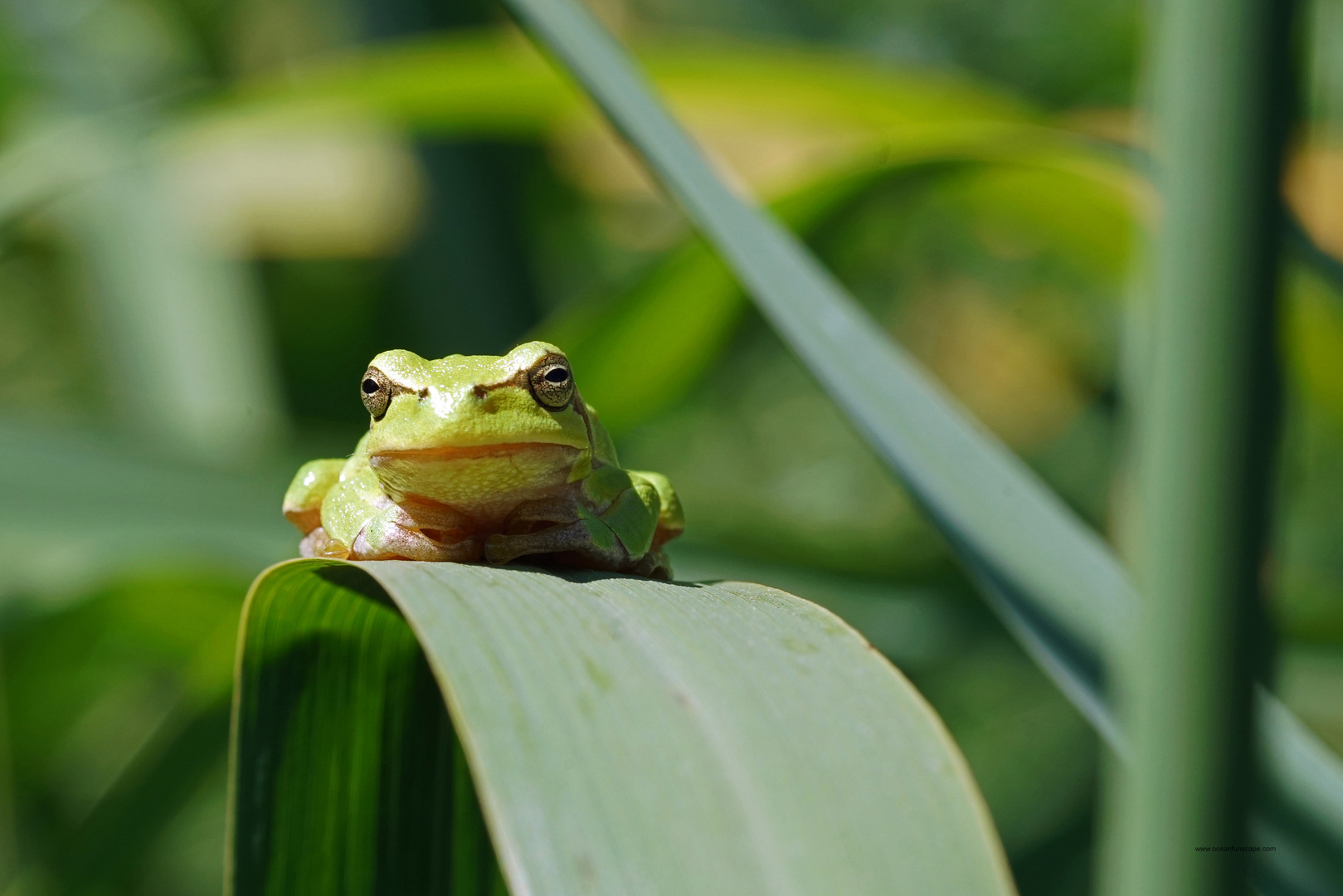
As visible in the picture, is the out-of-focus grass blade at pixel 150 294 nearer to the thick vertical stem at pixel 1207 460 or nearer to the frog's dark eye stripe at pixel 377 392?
the frog's dark eye stripe at pixel 377 392

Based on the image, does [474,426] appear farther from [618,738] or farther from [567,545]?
[618,738]

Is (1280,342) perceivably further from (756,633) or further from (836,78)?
(836,78)

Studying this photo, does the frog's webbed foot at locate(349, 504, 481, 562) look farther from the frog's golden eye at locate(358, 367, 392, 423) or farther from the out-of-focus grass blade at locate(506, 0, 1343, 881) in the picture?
the out-of-focus grass blade at locate(506, 0, 1343, 881)

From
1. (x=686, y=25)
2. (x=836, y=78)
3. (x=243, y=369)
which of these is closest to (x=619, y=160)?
(x=686, y=25)

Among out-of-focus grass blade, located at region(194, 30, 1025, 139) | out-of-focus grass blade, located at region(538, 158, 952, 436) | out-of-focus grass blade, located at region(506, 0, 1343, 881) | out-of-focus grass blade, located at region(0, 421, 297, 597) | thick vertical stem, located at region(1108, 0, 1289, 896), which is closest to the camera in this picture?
thick vertical stem, located at region(1108, 0, 1289, 896)

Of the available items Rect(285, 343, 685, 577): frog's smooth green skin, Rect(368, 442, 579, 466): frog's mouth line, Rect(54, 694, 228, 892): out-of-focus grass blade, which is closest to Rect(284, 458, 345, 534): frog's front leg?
Rect(285, 343, 685, 577): frog's smooth green skin

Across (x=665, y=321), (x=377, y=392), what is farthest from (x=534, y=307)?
(x=377, y=392)

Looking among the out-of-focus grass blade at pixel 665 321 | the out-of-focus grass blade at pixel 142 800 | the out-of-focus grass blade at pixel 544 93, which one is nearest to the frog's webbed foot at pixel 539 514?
the out-of-focus grass blade at pixel 665 321
